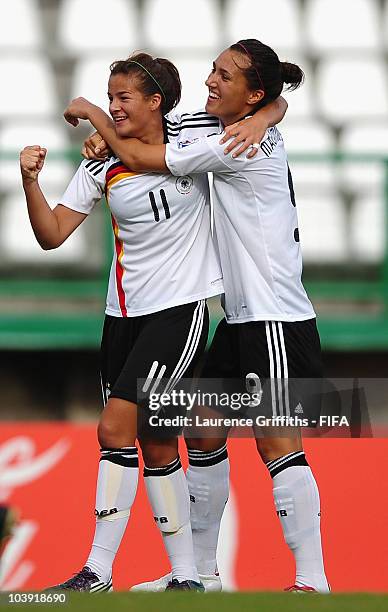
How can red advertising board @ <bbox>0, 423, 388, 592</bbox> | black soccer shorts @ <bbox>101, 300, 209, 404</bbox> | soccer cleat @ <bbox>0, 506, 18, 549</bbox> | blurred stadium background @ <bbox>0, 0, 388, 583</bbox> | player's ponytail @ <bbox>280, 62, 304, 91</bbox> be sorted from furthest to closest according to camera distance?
blurred stadium background @ <bbox>0, 0, 388, 583</bbox>, red advertising board @ <bbox>0, 423, 388, 592</bbox>, player's ponytail @ <bbox>280, 62, 304, 91</bbox>, black soccer shorts @ <bbox>101, 300, 209, 404</bbox>, soccer cleat @ <bbox>0, 506, 18, 549</bbox>

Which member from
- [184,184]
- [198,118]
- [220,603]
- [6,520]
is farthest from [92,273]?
[6,520]

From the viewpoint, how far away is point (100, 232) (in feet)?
25.3

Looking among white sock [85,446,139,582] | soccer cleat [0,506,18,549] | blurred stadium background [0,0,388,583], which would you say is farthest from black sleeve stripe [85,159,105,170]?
blurred stadium background [0,0,388,583]

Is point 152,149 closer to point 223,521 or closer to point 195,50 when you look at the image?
point 223,521

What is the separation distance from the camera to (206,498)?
430 centimetres

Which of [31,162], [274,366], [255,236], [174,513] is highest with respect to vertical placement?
[31,162]

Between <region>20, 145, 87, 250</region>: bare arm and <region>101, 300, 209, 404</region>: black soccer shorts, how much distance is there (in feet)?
1.06

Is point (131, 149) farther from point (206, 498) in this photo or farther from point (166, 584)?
point (166, 584)

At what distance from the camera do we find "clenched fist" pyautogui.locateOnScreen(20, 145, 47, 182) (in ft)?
13.2

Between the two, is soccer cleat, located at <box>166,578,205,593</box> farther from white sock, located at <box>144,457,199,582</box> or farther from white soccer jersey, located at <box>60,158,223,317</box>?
white soccer jersey, located at <box>60,158,223,317</box>

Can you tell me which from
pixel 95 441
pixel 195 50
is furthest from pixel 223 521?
pixel 195 50

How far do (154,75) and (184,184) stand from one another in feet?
1.20

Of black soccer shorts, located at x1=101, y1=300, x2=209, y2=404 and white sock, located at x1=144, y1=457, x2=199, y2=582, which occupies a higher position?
black soccer shorts, located at x1=101, y1=300, x2=209, y2=404

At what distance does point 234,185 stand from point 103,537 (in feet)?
3.96
